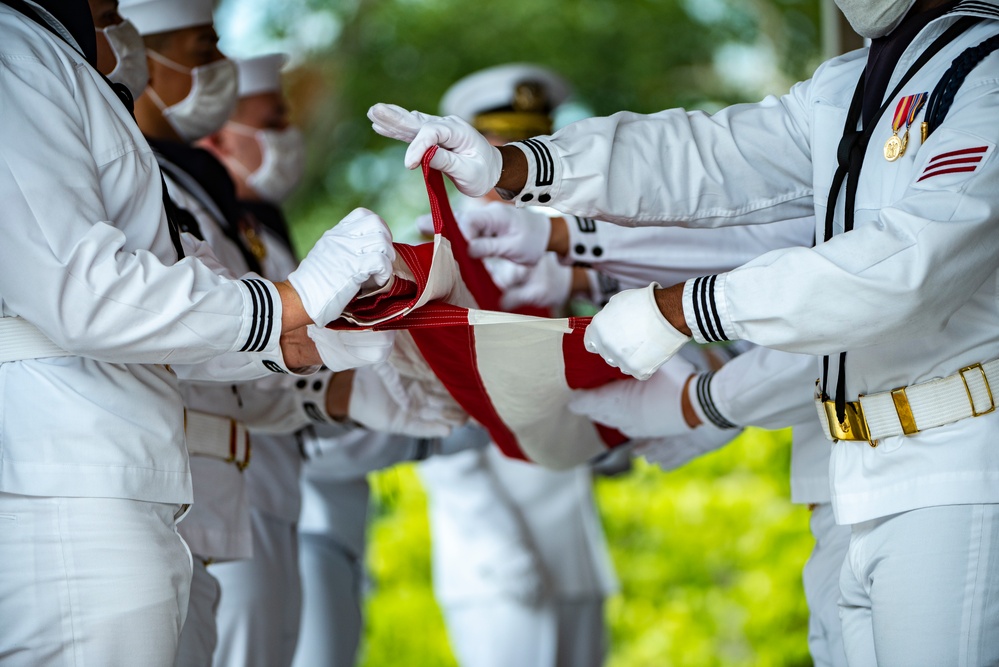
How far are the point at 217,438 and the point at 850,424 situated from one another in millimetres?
1447

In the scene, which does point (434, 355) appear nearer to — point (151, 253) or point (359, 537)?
point (151, 253)

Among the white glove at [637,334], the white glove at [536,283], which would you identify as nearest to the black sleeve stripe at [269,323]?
the white glove at [637,334]

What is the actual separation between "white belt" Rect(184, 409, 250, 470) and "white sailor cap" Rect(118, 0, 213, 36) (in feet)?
3.63

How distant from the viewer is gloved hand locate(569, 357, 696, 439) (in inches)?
111

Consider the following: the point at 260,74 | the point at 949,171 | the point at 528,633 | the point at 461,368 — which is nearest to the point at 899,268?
the point at 949,171

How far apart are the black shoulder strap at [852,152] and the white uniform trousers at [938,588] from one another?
24 centimetres

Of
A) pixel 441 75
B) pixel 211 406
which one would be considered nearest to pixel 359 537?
pixel 211 406

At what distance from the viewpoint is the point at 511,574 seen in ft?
13.6

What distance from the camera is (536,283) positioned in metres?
3.19

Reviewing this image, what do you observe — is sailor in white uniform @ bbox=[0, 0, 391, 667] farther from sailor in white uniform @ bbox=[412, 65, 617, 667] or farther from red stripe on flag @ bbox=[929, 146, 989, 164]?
sailor in white uniform @ bbox=[412, 65, 617, 667]

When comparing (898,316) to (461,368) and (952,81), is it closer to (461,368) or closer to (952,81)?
(952,81)

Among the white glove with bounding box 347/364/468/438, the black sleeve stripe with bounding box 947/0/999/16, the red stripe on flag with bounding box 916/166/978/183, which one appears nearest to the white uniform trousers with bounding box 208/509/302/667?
the white glove with bounding box 347/364/468/438

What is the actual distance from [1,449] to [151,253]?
0.40 m

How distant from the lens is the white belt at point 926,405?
1.84 m
